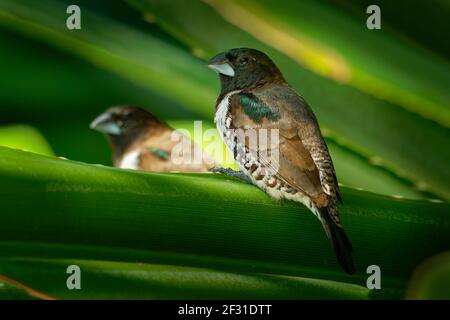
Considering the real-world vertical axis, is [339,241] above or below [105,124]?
below

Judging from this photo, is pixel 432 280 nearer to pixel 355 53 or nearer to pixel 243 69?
pixel 355 53

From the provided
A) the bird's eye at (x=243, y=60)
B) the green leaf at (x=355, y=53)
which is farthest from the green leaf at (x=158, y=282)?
the bird's eye at (x=243, y=60)

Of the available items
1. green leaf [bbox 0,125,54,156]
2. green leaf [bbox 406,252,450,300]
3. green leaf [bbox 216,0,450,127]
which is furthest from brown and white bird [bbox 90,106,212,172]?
green leaf [bbox 406,252,450,300]

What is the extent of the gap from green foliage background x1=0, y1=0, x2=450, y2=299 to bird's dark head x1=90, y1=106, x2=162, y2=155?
0.05 meters

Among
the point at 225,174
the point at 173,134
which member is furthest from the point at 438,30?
the point at 173,134

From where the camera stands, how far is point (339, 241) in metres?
1.62

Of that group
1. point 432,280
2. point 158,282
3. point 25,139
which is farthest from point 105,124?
point 432,280

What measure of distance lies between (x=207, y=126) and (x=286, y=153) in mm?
263

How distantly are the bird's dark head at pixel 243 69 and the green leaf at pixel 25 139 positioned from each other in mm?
430

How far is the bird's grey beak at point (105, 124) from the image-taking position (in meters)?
1.91

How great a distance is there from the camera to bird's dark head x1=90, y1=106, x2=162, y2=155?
1982 mm

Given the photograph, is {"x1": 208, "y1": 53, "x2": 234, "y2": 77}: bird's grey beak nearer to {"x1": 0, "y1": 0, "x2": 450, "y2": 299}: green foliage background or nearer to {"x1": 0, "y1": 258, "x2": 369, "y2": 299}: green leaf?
{"x1": 0, "y1": 0, "x2": 450, "y2": 299}: green foliage background

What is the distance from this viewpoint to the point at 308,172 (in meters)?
1.71

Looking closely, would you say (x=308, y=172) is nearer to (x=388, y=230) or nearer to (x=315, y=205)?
(x=315, y=205)
